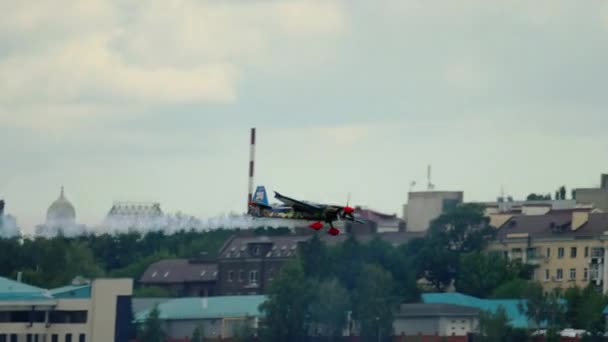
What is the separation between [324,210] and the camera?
11931 cm

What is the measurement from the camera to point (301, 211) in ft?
396

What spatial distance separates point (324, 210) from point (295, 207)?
2.30 m

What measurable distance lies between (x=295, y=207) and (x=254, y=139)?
566 cm

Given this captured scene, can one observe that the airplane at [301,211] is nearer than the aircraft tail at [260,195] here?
Yes

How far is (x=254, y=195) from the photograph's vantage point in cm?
12606

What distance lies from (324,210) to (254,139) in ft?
25.0

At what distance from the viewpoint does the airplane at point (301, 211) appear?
117750 millimetres

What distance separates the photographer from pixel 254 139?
410ft

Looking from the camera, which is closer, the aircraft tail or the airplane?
the airplane

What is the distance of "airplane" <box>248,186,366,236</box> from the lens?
118 metres

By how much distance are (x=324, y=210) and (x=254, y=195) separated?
773cm
